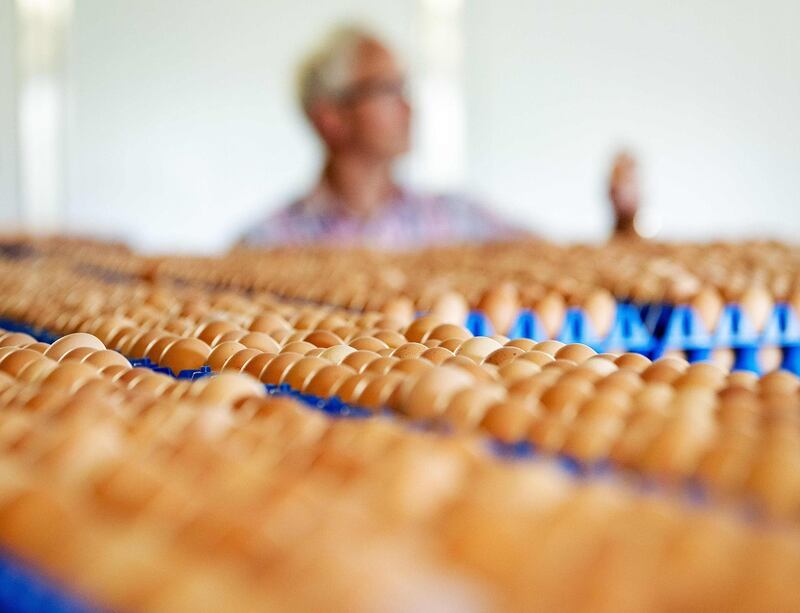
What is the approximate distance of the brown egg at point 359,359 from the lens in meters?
0.58

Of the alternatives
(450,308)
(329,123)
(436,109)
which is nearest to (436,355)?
(450,308)

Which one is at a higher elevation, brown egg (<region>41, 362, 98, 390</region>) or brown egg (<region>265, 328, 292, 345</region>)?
brown egg (<region>41, 362, 98, 390</region>)

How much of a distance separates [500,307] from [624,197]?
146cm

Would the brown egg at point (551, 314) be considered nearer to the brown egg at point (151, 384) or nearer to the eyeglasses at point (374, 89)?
the brown egg at point (151, 384)

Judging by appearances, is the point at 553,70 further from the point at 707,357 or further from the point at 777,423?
the point at 777,423

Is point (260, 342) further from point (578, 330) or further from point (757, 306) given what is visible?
point (757, 306)

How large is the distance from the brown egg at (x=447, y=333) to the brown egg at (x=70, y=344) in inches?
9.6

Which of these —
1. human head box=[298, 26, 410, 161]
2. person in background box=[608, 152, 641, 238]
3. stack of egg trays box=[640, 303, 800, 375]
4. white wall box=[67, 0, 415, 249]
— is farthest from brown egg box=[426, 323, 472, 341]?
white wall box=[67, 0, 415, 249]

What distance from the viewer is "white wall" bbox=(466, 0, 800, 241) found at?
5184 mm

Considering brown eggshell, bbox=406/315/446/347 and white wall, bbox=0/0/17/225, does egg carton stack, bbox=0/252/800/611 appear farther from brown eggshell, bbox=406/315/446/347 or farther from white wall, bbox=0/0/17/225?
white wall, bbox=0/0/17/225

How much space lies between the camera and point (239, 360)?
25.1 inches

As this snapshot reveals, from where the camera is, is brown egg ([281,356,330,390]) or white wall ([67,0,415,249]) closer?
brown egg ([281,356,330,390])

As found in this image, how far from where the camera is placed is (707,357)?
1.00 meters

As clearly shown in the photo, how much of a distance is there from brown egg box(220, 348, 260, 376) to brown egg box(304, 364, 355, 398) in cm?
8
